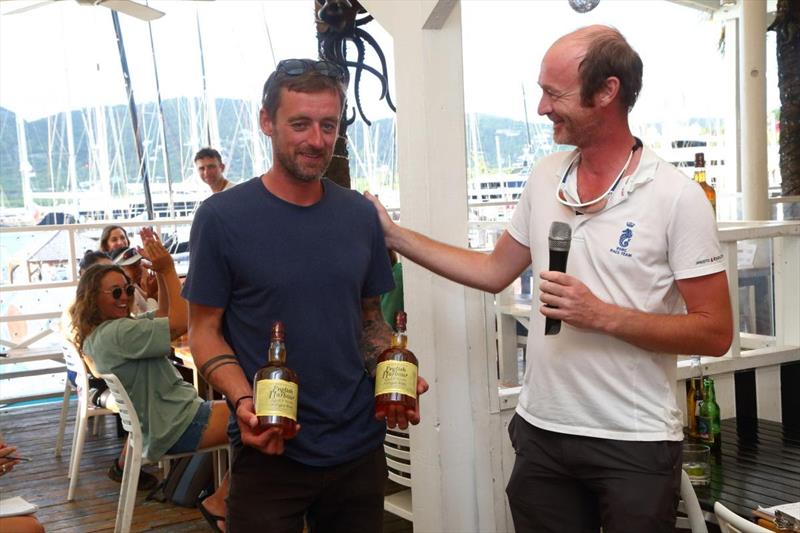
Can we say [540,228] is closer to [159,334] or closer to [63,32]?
[159,334]

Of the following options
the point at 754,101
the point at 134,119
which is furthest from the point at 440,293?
A: the point at 134,119

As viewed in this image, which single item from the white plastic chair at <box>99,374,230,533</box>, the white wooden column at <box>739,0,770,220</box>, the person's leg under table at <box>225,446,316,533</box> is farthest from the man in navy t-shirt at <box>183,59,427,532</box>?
the white wooden column at <box>739,0,770,220</box>

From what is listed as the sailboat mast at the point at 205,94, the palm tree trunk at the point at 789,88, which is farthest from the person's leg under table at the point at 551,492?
the sailboat mast at the point at 205,94

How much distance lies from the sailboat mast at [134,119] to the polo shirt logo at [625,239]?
27.8ft

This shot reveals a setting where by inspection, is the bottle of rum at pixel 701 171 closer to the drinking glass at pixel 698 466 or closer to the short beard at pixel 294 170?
the drinking glass at pixel 698 466

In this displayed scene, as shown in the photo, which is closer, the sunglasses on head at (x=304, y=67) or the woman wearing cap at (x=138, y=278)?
the sunglasses on head at (x=304, y=67)

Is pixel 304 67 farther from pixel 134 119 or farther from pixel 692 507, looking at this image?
pixel 134 119

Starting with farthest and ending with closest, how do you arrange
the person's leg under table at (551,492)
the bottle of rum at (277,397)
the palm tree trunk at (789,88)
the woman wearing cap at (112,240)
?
1. the palm tree trunk at (789,88)
2. the woman wearing cap at (112,240)
3. the person's leg under table at (551,492)
4. the bottle of rum at (277,397)

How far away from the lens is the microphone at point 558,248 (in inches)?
64.4

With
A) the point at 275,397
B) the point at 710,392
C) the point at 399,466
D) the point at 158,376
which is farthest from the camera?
the point at 158,376

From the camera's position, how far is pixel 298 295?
1.66 m

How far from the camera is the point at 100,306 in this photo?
3.66 m

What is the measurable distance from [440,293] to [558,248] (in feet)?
2.87

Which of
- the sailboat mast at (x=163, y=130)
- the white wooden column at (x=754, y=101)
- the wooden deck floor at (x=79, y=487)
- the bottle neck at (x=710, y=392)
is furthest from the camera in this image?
the sailboat mast at (x=163, y=130)
